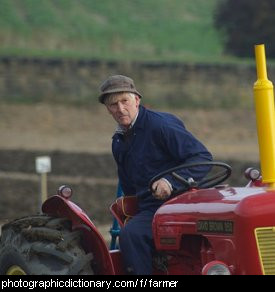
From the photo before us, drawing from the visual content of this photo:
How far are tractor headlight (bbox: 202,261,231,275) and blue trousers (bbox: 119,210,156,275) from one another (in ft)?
2.34

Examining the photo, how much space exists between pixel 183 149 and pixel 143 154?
11.3 inches

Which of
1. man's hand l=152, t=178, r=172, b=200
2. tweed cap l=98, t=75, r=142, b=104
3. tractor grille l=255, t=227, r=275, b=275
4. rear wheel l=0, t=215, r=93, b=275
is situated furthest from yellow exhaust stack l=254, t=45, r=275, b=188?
rear wheel l=0, t=215, r=93, b=275

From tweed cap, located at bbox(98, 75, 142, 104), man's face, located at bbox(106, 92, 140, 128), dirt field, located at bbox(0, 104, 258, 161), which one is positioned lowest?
dirt field, located at bbox(0, 104, 258, 161)

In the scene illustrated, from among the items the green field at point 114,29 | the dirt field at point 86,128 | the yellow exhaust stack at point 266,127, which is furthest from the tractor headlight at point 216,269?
the green field at point 114,29

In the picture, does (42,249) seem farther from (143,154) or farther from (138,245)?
(143,154)

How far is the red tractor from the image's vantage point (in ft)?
22.2

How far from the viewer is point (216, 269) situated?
6.84 meters

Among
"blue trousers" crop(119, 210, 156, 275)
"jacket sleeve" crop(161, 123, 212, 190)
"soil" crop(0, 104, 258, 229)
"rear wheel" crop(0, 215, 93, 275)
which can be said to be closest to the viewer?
"rear wheel" crop(0, 215, 93, 275)

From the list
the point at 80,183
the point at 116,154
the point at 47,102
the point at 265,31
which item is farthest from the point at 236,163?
the point at 116,154

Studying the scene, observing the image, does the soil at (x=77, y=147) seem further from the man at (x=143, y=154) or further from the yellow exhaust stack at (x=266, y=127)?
the yellow exhaust stack at (x=266, y=127)

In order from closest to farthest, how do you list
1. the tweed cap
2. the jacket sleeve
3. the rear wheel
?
the rear wheel < the jacket sleeve < the tweed cap

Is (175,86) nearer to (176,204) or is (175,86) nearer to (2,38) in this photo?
(2,38)

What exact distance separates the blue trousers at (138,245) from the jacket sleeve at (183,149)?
1.05 feet

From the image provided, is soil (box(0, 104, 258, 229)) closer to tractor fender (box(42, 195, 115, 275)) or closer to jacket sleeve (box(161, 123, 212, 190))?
tractor fender (box(42, 195, 115, 275))
